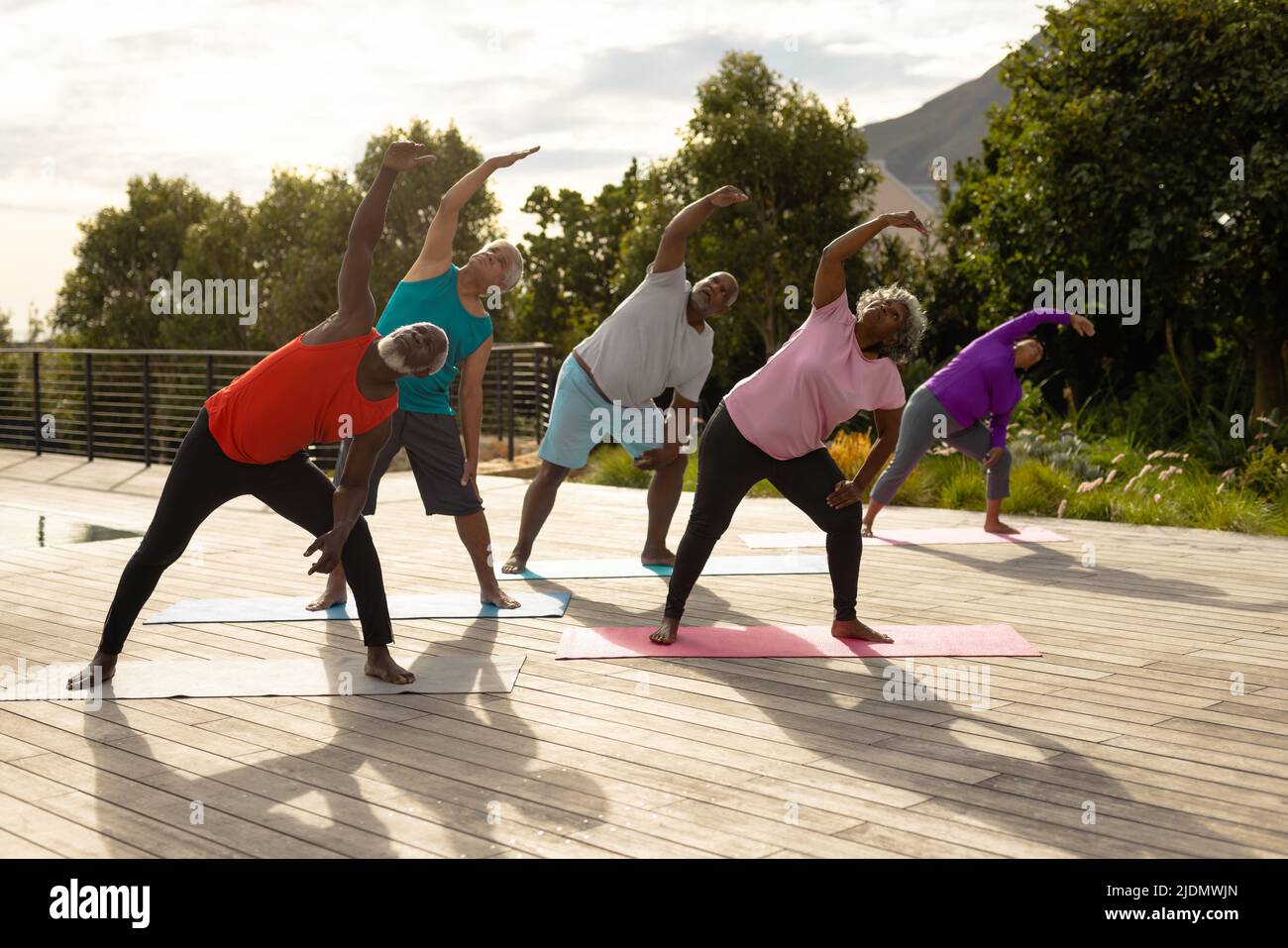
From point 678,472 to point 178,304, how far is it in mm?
43131

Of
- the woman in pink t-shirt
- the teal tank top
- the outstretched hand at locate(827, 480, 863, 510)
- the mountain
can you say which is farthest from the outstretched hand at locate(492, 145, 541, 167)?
the mountain

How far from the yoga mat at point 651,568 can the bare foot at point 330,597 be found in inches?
37.9

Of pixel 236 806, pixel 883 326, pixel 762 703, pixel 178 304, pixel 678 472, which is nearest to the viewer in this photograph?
pixel 236 806

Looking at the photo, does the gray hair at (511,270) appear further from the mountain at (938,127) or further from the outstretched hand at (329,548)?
the mountain at (938,127)

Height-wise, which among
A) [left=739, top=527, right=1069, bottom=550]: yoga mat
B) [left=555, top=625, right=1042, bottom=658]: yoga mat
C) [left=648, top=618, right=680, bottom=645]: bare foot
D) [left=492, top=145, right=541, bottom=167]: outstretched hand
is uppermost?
[left=492, top=145, right=541, bottom=167]: outstretched hand

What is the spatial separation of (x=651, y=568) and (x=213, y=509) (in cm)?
278

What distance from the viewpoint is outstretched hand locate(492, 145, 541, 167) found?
4957 millimetres

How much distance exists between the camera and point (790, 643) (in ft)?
14.9

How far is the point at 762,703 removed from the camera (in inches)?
149

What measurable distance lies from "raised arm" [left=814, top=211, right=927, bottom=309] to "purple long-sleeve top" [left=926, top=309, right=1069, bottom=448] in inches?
117

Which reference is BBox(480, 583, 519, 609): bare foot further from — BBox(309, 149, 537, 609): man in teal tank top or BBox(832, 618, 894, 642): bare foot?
BBox(832, 618, 894, 642): bare foot

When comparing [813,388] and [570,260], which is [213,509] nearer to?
[813,388]

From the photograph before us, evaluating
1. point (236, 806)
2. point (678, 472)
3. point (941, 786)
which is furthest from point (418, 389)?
point (941, 786)

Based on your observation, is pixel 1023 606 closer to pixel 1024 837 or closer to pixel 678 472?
pixel 678 472
